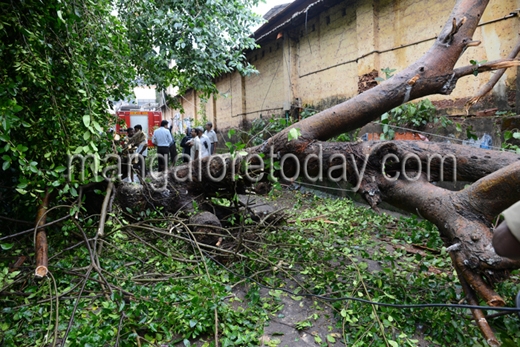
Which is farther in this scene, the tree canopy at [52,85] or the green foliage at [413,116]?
the green foliage at [413,116]

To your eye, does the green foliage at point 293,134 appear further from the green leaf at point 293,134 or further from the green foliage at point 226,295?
the green foliage at point 226,295

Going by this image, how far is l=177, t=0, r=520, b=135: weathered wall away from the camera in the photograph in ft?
15.7

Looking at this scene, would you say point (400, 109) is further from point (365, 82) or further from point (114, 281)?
point (114, 281)

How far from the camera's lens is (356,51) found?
22.9 feet

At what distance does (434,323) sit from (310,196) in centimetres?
559

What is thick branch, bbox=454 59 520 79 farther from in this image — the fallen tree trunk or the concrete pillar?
the concrete pillar

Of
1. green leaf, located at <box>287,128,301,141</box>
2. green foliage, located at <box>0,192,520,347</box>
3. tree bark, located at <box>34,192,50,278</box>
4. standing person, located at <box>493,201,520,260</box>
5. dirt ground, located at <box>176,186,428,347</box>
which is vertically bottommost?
dirt ground, located at <box>176,186,428,347</box>

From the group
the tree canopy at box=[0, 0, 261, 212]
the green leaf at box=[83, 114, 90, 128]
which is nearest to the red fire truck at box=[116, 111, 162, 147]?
the tree canopy at box=[0, 0, 261, 212]

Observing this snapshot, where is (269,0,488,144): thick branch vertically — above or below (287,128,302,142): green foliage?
above

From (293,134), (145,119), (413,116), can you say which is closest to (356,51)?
(413,116)

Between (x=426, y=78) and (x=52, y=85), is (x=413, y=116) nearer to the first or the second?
(x=426, y=78)

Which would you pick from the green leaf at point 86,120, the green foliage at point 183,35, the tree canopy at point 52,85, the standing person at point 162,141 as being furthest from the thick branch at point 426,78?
the standing person at point 162,141

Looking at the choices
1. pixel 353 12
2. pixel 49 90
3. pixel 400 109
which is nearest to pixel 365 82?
pixel 400 109

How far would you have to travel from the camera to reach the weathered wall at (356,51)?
479cm
